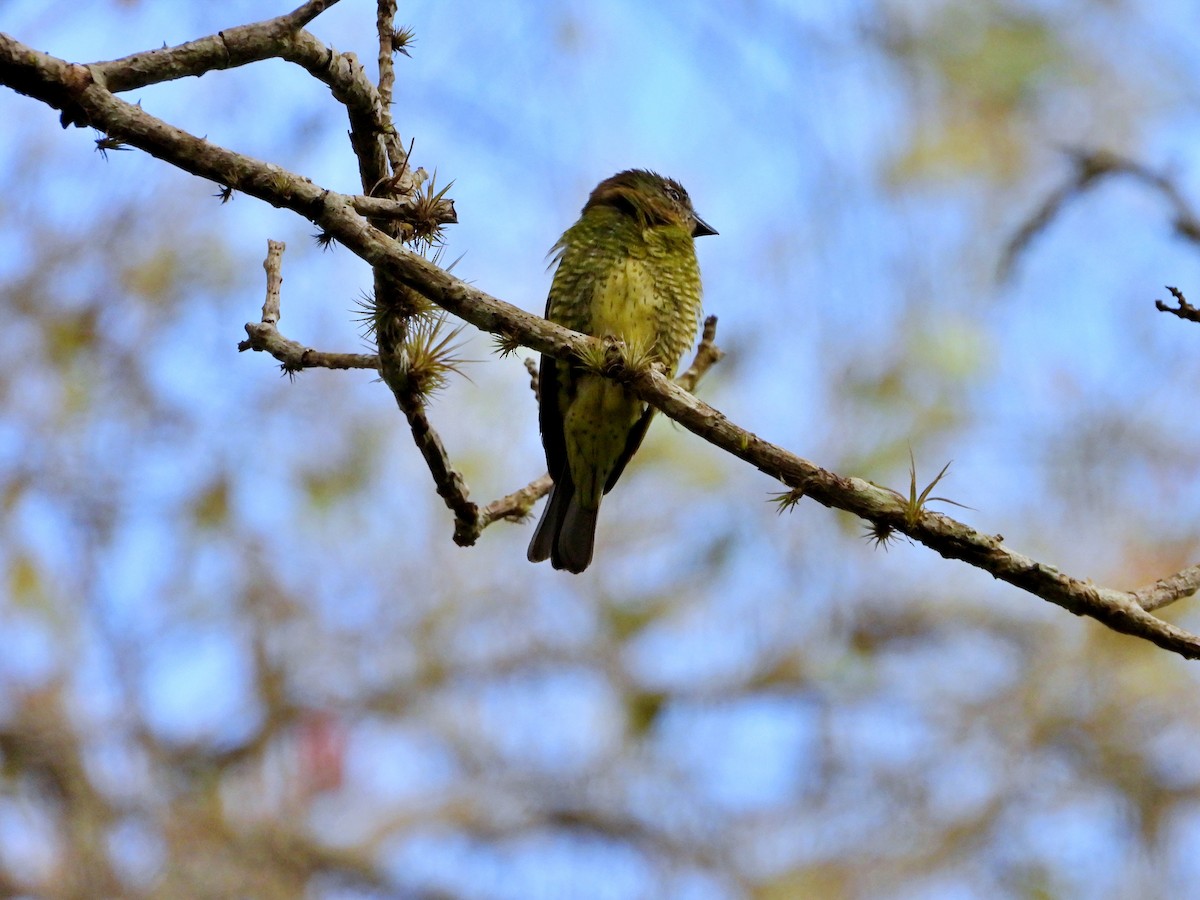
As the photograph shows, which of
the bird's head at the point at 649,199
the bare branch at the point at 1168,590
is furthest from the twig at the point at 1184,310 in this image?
the bird's head at the point at 649,199

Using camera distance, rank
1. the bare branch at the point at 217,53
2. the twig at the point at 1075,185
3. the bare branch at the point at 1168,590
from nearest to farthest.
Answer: the bare branch at the point at 217,53 < the bare branch at the point at 1168,590 < the twig at the point at 1075,185

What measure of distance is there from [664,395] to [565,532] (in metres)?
1.63

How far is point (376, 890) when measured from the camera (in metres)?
6.57

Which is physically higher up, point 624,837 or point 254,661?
point 254,661

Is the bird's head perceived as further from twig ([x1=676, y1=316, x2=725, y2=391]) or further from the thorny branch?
the thorny branch

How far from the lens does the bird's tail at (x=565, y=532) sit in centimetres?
430

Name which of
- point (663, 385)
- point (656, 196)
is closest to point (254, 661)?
point (656, 196)

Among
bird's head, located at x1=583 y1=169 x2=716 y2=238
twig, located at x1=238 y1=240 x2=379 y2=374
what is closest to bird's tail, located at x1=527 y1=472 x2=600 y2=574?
bird's head, located at x1=583 y1=169 x2=716 y2=238

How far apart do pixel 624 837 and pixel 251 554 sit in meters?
2.19

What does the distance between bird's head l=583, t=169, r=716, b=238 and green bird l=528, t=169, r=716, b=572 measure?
0.10m

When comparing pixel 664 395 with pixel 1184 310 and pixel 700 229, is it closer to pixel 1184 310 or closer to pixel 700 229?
pixel 1184 310

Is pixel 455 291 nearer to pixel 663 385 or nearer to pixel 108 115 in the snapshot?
pixel 663 385

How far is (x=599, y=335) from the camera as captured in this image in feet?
14.4

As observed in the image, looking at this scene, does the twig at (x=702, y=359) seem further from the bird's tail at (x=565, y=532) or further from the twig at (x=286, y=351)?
the twig at (x=286, y=351)
